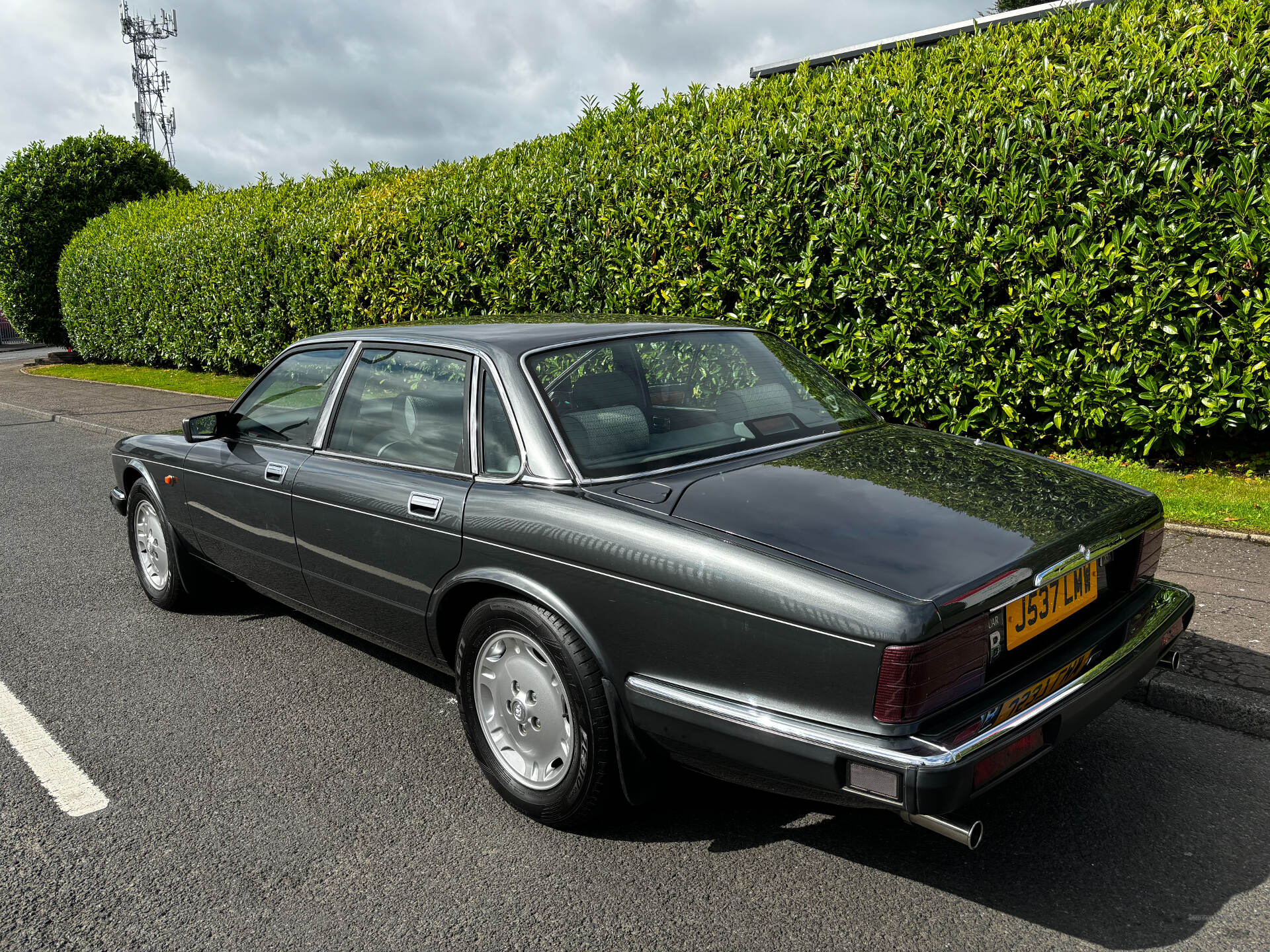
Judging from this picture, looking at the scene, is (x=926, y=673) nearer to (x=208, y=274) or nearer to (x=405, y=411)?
(x=405, y=411)

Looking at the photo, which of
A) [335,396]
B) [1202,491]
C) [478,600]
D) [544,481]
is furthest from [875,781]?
[1202,491]

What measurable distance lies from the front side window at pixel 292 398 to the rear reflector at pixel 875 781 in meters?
2.68

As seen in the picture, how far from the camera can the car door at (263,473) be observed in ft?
13.3

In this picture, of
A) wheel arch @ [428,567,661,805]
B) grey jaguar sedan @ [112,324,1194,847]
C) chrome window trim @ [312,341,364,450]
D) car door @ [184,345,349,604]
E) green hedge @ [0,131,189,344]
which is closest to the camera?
grey jaguar sedan @ [112,324,1194,847]

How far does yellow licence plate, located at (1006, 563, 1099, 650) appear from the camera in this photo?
2.52 metres

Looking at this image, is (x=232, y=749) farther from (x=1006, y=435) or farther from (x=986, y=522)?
(x=1006, y=435)

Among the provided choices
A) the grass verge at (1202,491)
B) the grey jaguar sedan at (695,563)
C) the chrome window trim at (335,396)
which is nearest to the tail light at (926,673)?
the grey jaguar sedan at (695,563)

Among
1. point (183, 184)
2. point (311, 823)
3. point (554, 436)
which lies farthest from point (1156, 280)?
point (183, 184)

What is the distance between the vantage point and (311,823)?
3.09 meters

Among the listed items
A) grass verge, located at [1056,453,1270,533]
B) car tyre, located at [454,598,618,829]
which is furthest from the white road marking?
grass verge, located at [1056,453,1270,533]

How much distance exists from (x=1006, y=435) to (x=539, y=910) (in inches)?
224

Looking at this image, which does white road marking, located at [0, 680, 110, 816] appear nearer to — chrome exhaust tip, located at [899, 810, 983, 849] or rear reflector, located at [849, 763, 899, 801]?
rear reflector, located at [849, 763, 899, 801]

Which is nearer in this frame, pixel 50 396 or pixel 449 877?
pixel 449 877

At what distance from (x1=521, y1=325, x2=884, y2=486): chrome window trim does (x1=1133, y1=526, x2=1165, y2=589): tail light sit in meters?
1.05
